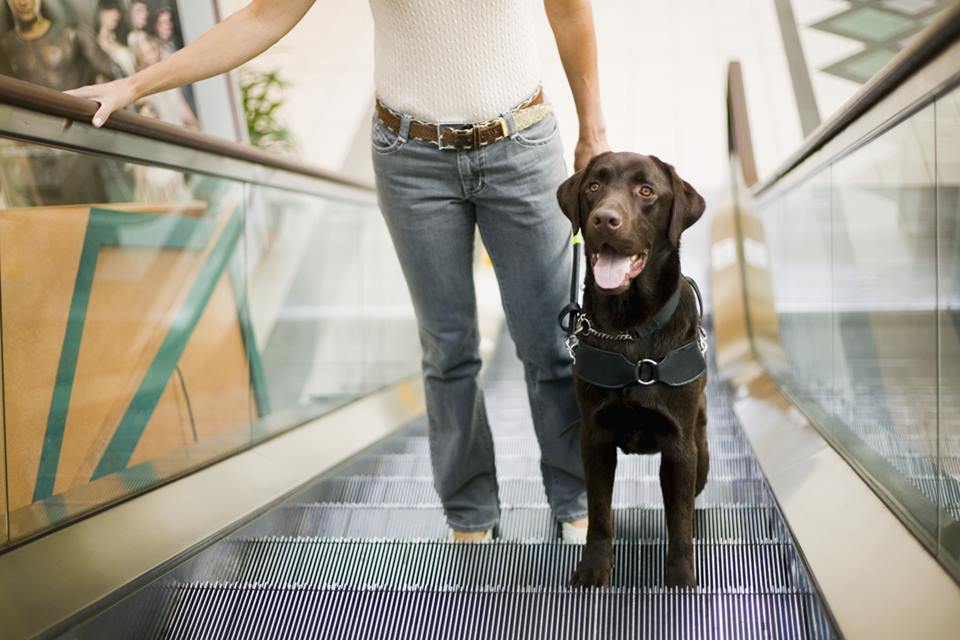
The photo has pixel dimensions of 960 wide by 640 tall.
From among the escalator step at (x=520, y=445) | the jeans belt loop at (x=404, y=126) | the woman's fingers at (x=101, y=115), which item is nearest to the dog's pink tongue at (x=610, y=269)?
the jeans belt loop at (x=404, y=126)

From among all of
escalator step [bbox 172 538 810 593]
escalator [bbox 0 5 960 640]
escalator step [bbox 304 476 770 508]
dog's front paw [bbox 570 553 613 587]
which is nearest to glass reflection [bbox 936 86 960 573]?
escalator [bbox 0 5 960 640]

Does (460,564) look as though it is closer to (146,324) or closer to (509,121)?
(509,121)

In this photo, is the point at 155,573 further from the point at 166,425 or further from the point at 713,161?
the point at 713,161

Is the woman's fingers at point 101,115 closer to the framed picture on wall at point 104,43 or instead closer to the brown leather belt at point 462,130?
the brown leather belt at point 462,130

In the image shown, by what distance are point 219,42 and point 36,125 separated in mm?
599

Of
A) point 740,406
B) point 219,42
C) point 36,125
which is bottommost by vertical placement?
point 740,406

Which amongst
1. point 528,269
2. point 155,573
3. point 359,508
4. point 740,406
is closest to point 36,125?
point 155,573

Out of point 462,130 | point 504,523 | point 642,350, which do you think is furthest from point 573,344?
point 504,523

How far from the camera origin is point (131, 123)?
2617 millimetres

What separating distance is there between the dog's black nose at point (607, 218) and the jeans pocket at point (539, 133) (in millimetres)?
407

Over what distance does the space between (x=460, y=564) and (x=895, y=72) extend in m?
1.54

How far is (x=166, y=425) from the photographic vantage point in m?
3.03

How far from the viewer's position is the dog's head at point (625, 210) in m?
2.28

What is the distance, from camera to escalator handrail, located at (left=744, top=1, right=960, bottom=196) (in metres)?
1.71
